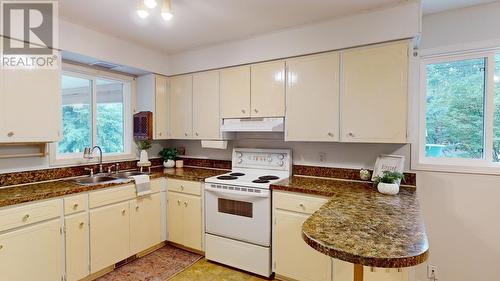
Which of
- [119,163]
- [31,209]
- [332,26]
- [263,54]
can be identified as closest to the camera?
[31,209]

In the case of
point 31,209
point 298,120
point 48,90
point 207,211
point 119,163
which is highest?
point 48,90

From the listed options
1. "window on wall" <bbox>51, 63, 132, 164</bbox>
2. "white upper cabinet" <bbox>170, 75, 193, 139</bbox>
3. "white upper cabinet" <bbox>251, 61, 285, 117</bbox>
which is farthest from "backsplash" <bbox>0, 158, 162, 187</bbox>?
"white upper cabinet" <bbox>251, 61, 285, 117</bbox>

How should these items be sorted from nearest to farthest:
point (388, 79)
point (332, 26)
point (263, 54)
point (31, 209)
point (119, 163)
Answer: point (31, 209), point (388, 79), point (332, 26), point (263, 54), point (119, 163)

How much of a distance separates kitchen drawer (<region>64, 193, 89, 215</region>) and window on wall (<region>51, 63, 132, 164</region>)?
2.19 feet

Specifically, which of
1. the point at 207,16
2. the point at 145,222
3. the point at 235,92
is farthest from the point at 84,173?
the point at 207,16

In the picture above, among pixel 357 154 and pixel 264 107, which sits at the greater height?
pixel 264 107

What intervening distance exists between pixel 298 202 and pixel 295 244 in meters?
0.38

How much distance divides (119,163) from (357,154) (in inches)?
109

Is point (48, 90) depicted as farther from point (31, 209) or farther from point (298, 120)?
point (298, 120)

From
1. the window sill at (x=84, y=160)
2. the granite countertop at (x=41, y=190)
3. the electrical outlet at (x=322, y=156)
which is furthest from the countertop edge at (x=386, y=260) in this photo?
the window sill at (x=84, y=160)

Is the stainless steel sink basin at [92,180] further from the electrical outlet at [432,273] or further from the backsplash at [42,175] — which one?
the electrical outlet at [432,273]

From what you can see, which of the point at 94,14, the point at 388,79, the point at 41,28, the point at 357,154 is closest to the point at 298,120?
A: the point at 357,154

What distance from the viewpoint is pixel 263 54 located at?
281 cm

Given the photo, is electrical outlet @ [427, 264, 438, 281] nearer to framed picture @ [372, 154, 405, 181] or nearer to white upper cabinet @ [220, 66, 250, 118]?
framed picture @ [372, 154, 405, 181]
